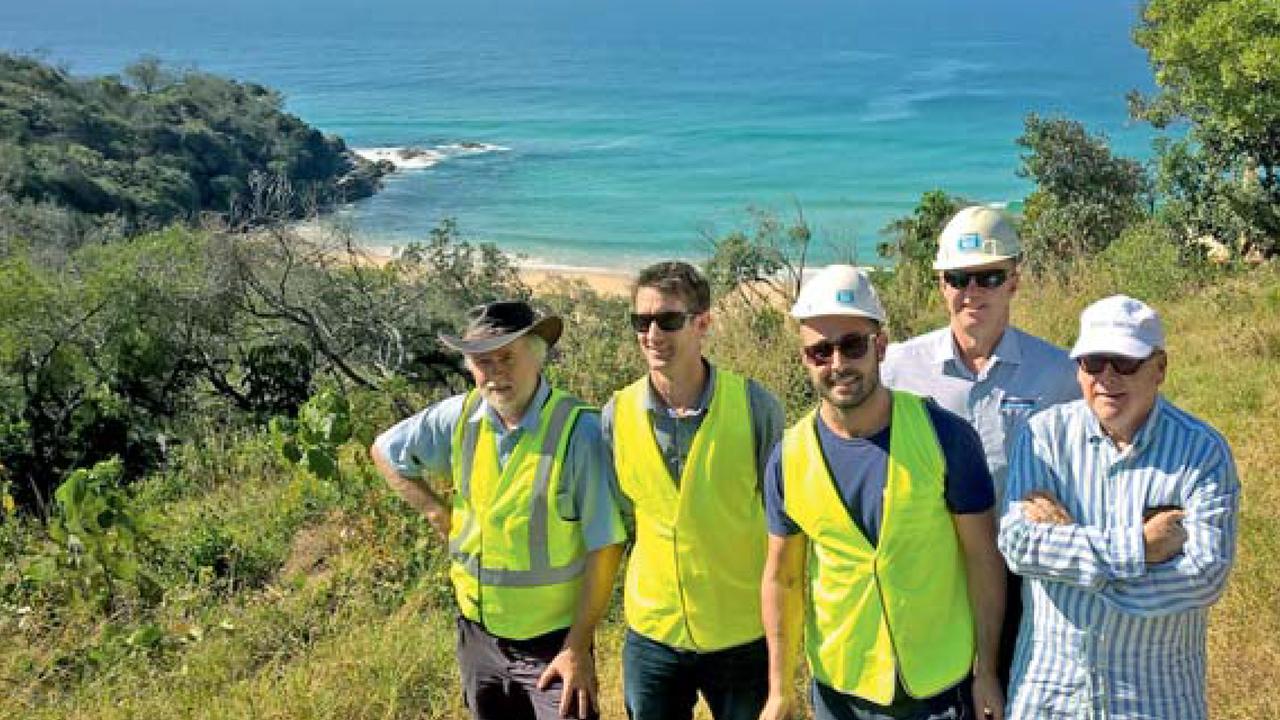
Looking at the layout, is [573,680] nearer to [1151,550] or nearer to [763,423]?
[763,423]

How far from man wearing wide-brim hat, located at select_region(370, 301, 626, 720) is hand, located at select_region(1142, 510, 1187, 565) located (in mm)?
1396

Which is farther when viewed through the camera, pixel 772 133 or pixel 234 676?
pixel 772 133

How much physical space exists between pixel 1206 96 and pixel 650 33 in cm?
14142

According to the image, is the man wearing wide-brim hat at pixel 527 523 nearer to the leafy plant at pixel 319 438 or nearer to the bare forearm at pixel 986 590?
the bare forearm at pixel 986 590

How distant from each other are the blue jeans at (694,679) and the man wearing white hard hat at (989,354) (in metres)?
0.82

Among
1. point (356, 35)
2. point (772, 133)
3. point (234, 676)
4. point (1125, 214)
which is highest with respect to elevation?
point (356, 35)

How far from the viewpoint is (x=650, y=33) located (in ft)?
482

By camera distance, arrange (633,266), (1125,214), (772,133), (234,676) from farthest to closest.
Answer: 1. (772,133)
2. (633,266)
3. (1125,214)
4. (234,676)

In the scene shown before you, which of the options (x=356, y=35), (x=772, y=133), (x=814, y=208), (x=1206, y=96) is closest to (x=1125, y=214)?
(x=1206, y=96)

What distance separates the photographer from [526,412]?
3.12m

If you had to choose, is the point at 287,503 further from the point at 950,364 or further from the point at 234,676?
the point at 950,364

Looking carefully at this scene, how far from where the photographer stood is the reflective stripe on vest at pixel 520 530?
3084mm

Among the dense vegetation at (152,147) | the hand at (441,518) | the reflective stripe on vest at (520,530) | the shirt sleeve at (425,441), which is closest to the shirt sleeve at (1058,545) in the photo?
the reflective stripe on vest at (520,530)

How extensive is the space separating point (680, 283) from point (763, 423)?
1.44 ft
